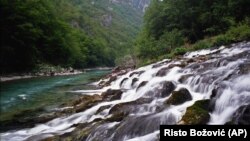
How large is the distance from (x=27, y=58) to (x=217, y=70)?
44.8 m

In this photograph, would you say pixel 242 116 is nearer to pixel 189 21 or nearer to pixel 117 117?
pixel 117 117

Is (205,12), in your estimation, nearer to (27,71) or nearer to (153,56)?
(153,56)

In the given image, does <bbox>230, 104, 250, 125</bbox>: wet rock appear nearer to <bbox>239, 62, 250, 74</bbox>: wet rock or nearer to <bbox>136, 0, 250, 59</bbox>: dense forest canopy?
<bbox>239, 62, 250, 74</bbox>: wet rock

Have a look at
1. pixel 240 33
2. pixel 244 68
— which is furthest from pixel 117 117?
pixel 240 33

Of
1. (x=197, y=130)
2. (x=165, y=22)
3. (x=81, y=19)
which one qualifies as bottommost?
(x=197, y=130)

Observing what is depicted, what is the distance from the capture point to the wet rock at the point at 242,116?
11855 millimetres

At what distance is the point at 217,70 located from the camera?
773 inches

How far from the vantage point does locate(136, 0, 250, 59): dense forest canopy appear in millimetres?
43219

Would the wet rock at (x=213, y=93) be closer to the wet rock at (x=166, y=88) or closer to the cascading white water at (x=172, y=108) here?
the cascading white water at (x=172, y=108)

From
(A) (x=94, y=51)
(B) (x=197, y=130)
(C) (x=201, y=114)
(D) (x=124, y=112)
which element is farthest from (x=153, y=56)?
(A) (x=94, y=51)

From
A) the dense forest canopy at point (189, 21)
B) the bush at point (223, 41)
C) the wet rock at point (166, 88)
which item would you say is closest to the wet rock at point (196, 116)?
the wet rock at point (166, 88)

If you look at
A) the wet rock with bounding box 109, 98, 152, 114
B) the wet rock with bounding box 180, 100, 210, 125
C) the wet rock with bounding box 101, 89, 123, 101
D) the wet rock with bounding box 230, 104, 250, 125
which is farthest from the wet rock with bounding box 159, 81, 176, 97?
the wet rock with bounding box 230, 104, 250, 125

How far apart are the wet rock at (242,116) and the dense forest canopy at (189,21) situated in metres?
24.1

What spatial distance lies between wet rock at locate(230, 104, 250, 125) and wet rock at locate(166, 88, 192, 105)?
162 inches
